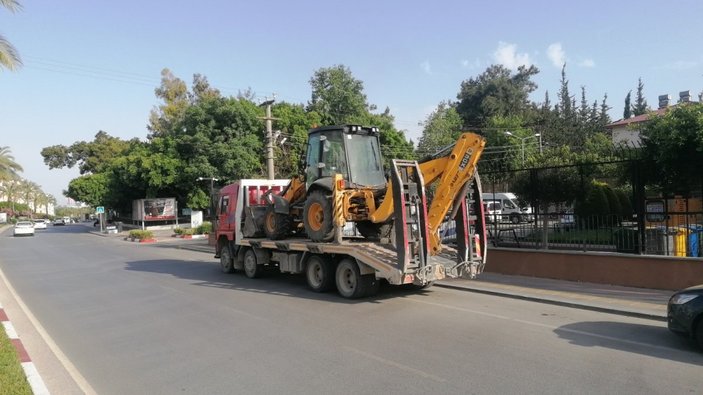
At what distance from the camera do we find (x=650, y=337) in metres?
7.03

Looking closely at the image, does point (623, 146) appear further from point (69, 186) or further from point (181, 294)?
point (69, 186)

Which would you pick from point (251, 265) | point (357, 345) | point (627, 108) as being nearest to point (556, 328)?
point (357, 345)

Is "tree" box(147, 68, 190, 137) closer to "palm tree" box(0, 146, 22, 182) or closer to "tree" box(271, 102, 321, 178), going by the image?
"tree" box(271, 102, 321, 178)

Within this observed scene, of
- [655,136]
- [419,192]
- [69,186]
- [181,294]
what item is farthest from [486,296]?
[69,186]

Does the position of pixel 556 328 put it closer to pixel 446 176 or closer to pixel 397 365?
pixel 397 365

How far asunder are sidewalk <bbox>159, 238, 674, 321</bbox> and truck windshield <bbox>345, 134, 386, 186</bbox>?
2993mm

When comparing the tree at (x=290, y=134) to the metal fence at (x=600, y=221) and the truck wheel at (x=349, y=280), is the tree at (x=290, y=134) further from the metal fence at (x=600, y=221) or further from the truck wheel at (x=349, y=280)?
the truck wheel at (x=349, y=280)

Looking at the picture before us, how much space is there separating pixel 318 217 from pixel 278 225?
205cm

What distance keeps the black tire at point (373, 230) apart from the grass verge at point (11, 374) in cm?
734

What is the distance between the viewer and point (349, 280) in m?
10.6

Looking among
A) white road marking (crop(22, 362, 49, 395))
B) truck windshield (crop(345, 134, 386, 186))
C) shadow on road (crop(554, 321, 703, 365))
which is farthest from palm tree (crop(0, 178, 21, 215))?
shadow on road (crop(554, 321, 703, 365))

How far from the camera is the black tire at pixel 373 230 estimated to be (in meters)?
11.8

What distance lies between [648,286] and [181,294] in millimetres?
10194

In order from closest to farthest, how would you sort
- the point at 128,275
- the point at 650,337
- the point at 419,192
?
the point at 650,337 < the point at 419,192 < the point at 128,275
